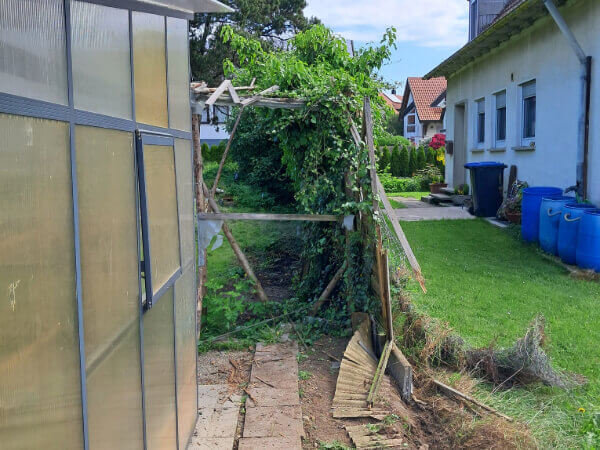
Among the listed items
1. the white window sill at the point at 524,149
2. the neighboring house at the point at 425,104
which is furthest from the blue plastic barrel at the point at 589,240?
the neighboring house at the point at 425,104

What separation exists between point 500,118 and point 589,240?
21.2ft

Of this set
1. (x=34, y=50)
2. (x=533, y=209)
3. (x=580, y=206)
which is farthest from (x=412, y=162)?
(x=34, y=50)

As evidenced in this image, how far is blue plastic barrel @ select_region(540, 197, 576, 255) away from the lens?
26.7 ft

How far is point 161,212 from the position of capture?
10.3 feet

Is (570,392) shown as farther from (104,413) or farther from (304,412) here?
(104,413)

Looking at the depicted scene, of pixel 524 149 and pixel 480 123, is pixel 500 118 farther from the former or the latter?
pixel 524 149

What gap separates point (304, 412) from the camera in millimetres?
4426

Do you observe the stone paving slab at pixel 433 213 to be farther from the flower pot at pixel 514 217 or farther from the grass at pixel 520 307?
the grass at pixel 520 307

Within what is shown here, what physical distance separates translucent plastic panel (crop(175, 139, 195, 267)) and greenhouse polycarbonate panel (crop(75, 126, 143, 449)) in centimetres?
123

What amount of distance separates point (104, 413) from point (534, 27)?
10.8 meters

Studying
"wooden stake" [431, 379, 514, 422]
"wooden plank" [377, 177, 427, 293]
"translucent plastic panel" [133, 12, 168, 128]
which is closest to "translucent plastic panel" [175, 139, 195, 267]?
"translucent plastic panel" [133, 12, 168, 128]

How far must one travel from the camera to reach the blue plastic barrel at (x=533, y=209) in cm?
906

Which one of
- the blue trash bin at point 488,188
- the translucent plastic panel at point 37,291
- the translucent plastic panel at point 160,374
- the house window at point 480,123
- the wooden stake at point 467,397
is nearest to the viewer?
the translucent plastic panel at point 37,291

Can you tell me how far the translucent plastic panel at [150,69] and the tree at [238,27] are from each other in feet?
62.4
